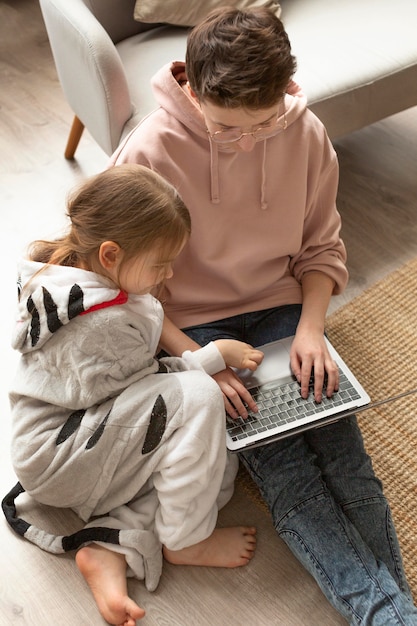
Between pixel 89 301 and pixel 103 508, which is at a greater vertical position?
pixel 89 301

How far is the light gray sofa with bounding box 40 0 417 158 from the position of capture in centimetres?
163

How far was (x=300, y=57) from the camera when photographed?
1.77 m

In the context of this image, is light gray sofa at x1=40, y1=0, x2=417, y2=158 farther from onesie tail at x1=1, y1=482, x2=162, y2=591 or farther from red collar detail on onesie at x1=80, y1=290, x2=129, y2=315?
onesie tail at x1=1, y1=482, x2=162, y2=591

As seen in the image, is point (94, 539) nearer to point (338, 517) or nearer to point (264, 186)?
point (338, 517)

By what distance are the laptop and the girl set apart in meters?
0.05

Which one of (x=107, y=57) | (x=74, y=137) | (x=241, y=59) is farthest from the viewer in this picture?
(x=74, y=137)

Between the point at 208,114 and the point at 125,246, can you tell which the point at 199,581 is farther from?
the point at 208,114

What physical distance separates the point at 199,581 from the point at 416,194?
1.27 meters

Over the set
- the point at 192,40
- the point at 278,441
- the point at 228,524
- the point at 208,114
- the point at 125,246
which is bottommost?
the point at 228,524

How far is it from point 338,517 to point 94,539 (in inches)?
17.1

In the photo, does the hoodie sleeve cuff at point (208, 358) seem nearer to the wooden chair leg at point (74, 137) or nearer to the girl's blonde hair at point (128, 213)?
the girl's blonde hair at point (128, 213)

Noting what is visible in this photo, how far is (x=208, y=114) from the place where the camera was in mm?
1171

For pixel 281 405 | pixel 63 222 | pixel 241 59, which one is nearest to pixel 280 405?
pixel 281 405

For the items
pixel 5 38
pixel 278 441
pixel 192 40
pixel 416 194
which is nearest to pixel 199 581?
pixel 278 441
